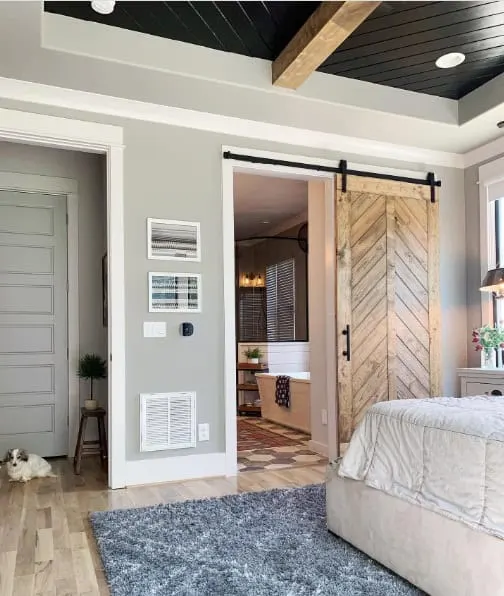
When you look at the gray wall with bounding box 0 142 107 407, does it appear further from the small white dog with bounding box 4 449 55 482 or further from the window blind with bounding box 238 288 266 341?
the window blind with bounding box 238 288 266 341

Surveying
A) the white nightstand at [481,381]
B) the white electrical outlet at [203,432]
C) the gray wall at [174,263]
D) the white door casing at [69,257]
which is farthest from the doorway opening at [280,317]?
the white door casing at [69,257]

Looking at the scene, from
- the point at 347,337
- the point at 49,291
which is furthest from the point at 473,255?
the point at 49,291

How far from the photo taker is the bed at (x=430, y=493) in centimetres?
183

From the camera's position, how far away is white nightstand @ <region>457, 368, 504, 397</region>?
4.24m

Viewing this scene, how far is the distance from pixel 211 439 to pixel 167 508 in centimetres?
95

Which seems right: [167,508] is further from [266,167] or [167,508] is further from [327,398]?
[266,167]

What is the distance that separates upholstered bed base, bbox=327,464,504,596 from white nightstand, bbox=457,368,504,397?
7.17ft

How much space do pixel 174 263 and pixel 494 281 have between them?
100 inches

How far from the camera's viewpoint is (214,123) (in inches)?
166

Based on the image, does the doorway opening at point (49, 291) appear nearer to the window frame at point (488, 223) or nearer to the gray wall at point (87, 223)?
the gray wall at point (87, 223)

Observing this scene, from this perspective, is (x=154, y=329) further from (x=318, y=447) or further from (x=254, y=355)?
(x=254, y=355)

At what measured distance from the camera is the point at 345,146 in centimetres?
468

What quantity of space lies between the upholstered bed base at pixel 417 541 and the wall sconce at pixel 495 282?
248cm

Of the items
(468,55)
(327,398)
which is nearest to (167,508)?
(327,398)
